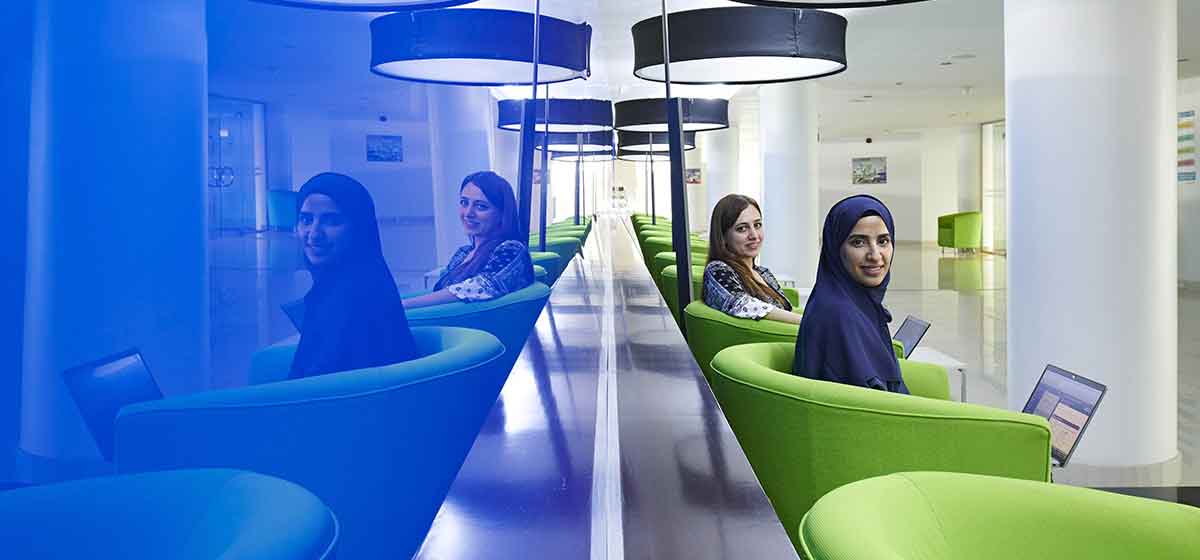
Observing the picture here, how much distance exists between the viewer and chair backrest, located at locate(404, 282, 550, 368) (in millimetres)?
2830

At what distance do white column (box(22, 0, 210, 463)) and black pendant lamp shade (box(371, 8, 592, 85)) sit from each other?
Answer: 93cm

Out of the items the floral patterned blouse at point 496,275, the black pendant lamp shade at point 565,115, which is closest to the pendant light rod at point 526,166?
the black pendant lamp shade at point 565,115

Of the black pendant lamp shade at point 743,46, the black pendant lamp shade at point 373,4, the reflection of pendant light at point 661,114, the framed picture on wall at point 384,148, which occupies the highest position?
the reflection of pendant light at point 661,114

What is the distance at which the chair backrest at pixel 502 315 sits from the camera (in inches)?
111

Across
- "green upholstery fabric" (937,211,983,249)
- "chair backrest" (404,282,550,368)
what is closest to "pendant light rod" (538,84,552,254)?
"chair backrest" (404,282,550,368)

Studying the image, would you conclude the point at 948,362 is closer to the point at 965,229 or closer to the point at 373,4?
the point at 373,4

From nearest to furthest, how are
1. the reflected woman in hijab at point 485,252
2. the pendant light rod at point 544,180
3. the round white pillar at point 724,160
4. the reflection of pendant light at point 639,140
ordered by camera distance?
the reflected woman in hijab at point 485,252 → the pendant light rod at point 544,180 → the reflection of pendant light at point 639,140 → the round white pillar at point 724,160

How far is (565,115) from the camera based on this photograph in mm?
6000

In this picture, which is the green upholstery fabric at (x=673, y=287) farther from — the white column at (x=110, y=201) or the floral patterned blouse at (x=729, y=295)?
the white column at (x=110, y=201)

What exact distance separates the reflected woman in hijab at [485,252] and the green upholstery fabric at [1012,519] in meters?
1.24

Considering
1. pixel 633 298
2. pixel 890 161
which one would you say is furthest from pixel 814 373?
pixel 890 161

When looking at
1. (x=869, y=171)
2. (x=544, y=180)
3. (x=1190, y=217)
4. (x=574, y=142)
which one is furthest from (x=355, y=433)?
(x=869, y=171)

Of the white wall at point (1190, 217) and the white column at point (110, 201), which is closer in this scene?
the white column at point (110, 201)

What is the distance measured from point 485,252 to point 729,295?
1790 mm
